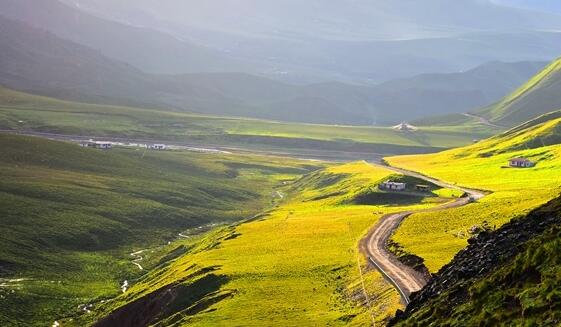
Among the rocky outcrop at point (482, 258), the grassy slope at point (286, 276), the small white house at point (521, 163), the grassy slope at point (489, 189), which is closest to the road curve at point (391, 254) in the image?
the grassy slope at point (286, 276)

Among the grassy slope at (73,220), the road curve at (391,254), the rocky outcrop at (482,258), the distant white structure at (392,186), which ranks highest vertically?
the rocky outcrop at (482,258)

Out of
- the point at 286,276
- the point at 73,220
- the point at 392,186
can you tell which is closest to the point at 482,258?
the point at 286,276

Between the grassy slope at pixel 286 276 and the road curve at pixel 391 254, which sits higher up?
the road curve at pixel 391 254

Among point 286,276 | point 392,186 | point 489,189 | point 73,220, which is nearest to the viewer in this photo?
point 286,276

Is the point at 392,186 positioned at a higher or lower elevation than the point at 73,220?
higher

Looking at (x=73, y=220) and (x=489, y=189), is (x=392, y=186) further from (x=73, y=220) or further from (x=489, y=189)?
(x=73, y=220)

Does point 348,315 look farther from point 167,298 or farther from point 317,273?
point 167,298

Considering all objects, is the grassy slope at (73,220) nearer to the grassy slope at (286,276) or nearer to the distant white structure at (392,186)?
the grassy slope at (286,276)

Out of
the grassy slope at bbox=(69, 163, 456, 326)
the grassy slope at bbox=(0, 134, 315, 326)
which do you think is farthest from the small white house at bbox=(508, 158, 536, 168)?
the grassy slope at bbox=(0, 134, 315, 326)
